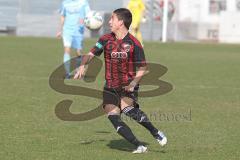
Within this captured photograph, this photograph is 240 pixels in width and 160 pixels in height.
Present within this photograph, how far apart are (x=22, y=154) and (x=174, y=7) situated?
121 feet

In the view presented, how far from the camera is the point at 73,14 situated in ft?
56.8

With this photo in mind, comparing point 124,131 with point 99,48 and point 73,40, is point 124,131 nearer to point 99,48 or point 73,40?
point 99,48

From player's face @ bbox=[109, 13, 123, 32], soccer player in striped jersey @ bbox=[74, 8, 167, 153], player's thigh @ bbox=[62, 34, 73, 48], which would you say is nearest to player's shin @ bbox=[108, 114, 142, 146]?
soccer player in striped jersey @ bbox=[74, 8, 167, 153]

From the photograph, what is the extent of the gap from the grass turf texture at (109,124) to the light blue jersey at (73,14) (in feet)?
4.38

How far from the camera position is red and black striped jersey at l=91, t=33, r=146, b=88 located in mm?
8188

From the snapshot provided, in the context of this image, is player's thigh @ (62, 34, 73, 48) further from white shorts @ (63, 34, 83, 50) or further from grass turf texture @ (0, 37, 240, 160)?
grass turf texture @ (0, 37, 240, 160)

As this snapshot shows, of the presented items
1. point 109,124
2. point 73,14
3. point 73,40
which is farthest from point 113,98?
point 73,40

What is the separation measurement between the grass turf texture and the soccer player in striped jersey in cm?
29

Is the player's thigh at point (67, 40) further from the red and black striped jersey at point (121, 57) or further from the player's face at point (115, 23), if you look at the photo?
the player's face at point (115, 23)

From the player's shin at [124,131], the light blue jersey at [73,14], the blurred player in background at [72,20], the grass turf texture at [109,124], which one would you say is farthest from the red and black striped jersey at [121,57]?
the light blue jersey at [73,14]

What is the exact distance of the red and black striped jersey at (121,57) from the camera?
819 cm

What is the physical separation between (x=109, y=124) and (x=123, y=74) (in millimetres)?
2200

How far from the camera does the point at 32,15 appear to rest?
40.0 metres

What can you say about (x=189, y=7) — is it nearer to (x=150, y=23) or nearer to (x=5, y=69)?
(x=150, y=23)
